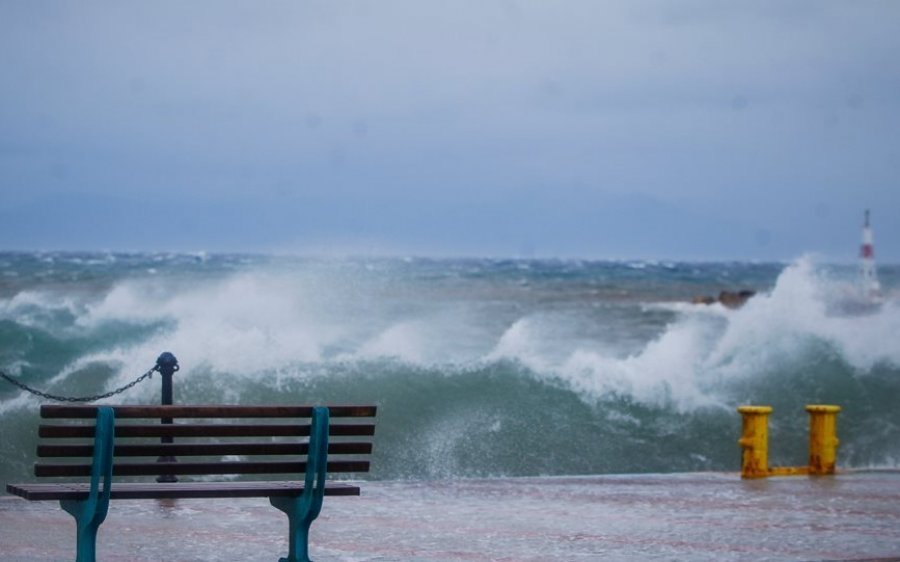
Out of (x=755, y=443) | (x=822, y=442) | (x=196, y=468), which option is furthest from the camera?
(x=822, y=442)

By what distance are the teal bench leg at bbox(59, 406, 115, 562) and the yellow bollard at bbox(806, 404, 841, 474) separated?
25.6 ft

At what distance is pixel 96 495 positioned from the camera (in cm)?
768

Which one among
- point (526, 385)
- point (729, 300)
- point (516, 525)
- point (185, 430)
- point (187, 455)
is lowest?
point (516, 525)

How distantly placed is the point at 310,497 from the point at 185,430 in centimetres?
79

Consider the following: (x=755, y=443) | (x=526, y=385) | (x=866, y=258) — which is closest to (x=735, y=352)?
(x=526, y=385)

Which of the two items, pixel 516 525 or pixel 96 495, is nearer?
pixel 96 495

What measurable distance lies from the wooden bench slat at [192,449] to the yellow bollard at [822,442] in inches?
255

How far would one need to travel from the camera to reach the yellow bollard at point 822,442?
13.6 metres

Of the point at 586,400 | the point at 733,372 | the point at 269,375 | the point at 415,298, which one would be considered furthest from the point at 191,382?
the point at 415,298

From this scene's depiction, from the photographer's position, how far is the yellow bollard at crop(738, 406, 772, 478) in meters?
13.3

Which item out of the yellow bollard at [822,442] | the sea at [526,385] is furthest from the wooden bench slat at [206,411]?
the sea at [526,385]

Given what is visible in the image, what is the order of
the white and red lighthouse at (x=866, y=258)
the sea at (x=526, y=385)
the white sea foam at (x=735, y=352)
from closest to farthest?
the sea at (x=526, y=385) < the white sea foam at (x=735, y=352) < the white and red lighthouse at (x=866, y=258)

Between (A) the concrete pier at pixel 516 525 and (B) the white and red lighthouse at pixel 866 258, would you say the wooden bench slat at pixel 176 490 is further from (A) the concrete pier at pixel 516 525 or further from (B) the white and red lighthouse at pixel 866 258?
(B) the white and red lighthouse at pixel 866 258

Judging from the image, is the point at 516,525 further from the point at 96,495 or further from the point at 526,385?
the point at 526,385
